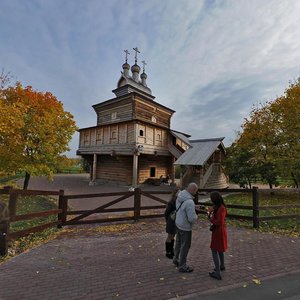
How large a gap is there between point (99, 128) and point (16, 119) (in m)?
14.4

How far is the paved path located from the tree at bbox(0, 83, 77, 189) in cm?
741

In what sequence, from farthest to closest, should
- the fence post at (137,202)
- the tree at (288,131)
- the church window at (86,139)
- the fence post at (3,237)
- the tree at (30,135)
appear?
the church window at (86,139)
the tree at (288,131)
the tree at (30,135)
the fence post at (137,202)
the fence post at (3,237)

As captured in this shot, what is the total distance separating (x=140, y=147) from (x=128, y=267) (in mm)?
16306

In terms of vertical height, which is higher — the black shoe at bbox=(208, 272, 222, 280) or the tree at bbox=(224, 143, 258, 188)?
the tree at bbox=(224, 143, 258, 188)

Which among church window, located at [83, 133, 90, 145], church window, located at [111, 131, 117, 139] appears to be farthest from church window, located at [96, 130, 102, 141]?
church window, located at [111, 131, 117, 139]

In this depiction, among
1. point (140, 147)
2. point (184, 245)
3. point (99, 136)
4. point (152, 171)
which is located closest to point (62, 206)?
point (184, 245)

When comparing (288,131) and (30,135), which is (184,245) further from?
(288,131)

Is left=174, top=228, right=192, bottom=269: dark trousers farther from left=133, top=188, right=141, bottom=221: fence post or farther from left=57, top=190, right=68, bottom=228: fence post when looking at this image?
left=57, top=190, right=68, bottom=228: fence post

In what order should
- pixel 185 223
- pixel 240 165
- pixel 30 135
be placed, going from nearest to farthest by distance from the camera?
pixel 185 223, pixel 30 135, pixel 240 165

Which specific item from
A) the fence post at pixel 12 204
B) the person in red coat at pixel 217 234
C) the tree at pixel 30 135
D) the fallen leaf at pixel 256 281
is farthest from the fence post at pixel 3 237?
the tree at pixel 30 135

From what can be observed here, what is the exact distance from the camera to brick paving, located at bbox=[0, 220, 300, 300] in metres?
3.63

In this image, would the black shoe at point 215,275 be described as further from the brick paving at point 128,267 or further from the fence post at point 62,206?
the fence post at point 62,206

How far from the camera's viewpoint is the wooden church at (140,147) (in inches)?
786

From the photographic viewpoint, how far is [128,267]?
454 cm
